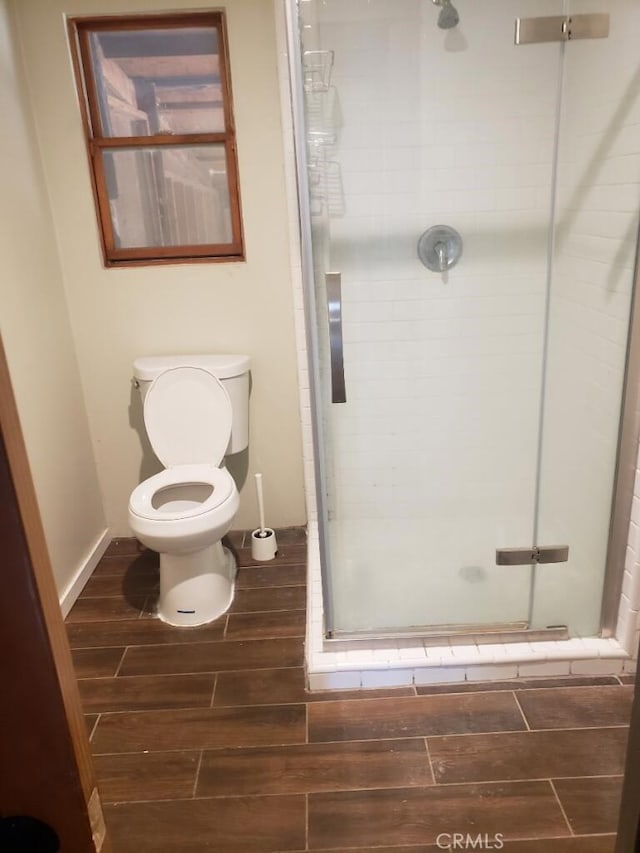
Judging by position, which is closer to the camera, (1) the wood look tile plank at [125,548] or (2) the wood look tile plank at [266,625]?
(2) the wood look tile plank at [266,625]

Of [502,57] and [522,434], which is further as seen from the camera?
[522,434]

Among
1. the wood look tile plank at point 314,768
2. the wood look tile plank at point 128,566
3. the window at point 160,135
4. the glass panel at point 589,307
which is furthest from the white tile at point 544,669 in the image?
the window at point 160,135

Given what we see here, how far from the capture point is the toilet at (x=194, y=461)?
2.22 metres

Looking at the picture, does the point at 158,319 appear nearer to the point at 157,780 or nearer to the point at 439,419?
the point at 439,419

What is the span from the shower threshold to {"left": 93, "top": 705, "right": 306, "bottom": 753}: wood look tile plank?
0.86 feet

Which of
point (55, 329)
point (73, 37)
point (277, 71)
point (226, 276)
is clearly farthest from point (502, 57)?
point (55, 329)

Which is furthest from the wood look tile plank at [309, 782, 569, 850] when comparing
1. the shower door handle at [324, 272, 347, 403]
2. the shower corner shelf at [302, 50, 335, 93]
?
the shower corner shelf at [302, 50, 335, 93]

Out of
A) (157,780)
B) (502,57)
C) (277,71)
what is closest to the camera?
(157,780)

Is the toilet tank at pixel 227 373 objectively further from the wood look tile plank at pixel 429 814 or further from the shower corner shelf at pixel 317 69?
the wood look tile plank at pixel 429 814

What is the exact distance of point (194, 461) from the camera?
2.51 metres

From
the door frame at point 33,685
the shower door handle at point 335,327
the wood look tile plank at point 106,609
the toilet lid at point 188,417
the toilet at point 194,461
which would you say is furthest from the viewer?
the toilet lid at point 188,417

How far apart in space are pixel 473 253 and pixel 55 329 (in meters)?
1.65

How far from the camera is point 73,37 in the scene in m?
2.31

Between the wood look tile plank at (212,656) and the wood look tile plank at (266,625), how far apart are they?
0.03 metres
